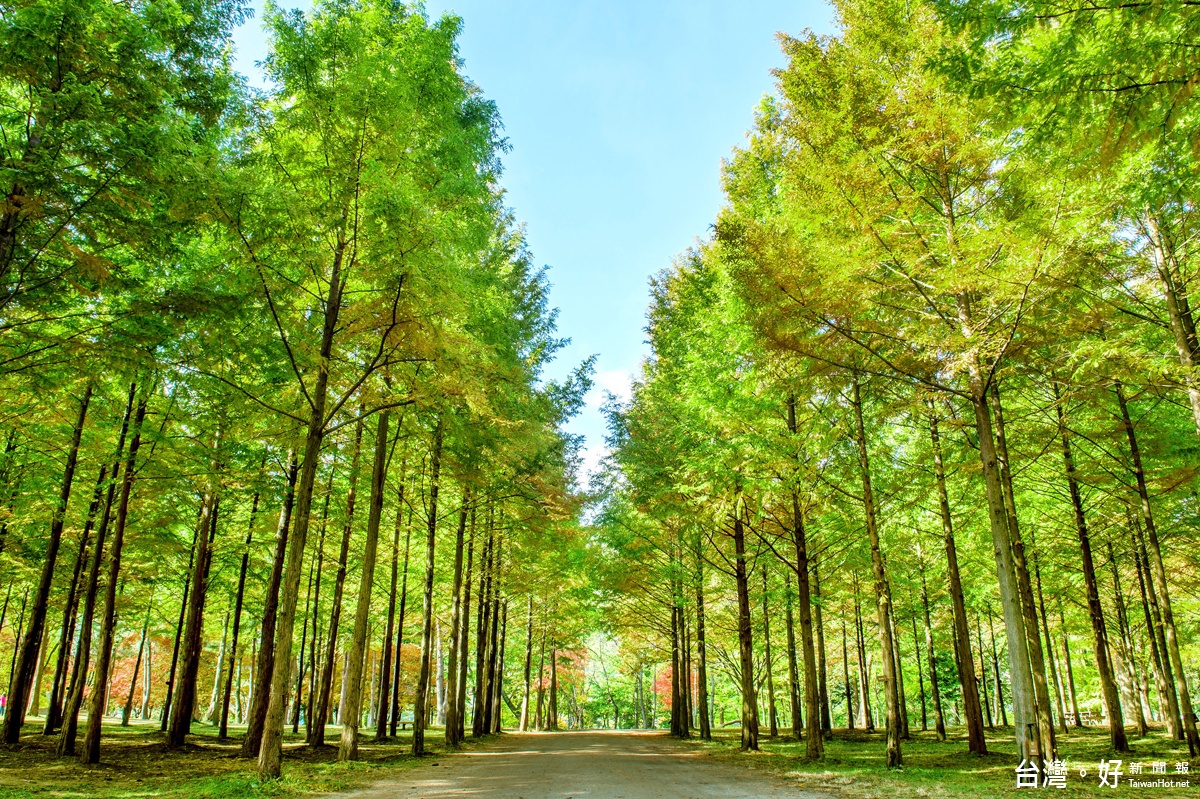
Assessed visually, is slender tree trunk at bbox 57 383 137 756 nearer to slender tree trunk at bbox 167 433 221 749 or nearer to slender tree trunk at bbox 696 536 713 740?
slender tree trunk at bbox 167 433 221 749

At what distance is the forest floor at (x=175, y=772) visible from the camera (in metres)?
6.97

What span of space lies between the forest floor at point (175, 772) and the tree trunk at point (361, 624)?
497 millimetres

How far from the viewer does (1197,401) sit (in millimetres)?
9391

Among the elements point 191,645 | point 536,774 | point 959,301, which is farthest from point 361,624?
point 959,301

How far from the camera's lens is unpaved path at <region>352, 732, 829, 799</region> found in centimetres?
734

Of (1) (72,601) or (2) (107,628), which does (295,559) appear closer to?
(2) (107,628)

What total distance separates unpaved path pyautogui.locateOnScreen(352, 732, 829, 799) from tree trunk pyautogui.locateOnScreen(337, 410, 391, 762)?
143 cm

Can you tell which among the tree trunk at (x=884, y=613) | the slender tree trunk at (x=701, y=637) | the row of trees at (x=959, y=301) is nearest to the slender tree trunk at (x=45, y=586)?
the row of trees at (x=959, y=301)

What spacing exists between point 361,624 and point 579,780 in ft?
16.9

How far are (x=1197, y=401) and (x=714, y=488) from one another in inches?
308

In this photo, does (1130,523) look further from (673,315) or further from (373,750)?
(373,750)

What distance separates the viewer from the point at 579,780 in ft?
28.6

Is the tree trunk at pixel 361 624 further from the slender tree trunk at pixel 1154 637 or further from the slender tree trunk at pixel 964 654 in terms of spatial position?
the slender tree trunk at pixel 1154 637

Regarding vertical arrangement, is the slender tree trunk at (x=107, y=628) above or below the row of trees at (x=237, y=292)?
below
